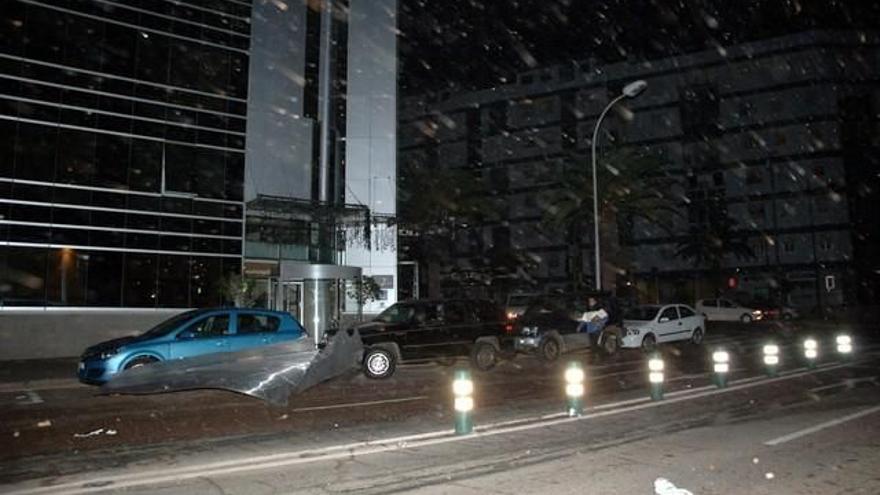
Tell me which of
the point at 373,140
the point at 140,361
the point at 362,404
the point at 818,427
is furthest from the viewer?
the point at 373,140

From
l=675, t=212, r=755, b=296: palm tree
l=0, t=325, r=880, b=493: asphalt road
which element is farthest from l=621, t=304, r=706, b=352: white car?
l=675, t=212, r=755, b=296: palm tree

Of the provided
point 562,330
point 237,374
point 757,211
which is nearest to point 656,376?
point 237,374

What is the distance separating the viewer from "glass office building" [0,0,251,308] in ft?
73.4

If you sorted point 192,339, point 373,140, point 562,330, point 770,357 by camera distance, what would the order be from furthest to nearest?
point 373,140 → point 562,330 → point 770,357 → point 192,339

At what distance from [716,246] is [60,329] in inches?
1684

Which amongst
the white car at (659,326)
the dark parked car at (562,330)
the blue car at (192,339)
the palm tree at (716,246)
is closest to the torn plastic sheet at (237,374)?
the blue car at (192,339)

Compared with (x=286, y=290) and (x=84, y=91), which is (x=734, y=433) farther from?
(x=84, y=91)

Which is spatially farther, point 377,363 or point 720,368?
point 377,363

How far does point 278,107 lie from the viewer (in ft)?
94.0

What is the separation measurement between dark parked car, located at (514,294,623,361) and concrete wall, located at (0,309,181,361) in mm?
12936

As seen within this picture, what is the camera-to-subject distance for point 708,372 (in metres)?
16.0

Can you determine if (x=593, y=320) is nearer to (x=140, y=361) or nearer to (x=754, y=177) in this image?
(x=140, y=361)

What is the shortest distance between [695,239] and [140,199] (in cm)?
3979

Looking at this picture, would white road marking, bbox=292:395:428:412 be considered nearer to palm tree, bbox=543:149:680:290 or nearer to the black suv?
the black suv
